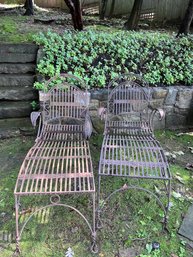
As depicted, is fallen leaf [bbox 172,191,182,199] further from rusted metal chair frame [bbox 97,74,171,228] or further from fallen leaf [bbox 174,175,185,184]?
fallen leaf [bbox 174,175,185,184]

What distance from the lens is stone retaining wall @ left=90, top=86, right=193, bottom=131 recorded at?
3336 millimetres

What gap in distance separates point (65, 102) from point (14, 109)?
2.83ft

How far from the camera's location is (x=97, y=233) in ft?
7.16

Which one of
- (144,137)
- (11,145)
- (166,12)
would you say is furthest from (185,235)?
(166,12)

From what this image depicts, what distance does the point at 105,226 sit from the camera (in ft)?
7.35

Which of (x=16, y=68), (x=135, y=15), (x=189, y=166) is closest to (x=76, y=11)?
(x=135, y=15)

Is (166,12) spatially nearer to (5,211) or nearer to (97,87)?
(97,87)

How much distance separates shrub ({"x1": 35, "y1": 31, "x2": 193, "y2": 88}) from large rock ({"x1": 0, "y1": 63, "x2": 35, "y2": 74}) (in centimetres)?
35

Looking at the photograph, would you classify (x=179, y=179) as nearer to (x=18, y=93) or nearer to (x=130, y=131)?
(x=130, y=131)

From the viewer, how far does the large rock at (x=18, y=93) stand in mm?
3473

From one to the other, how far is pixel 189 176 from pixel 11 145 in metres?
2.04

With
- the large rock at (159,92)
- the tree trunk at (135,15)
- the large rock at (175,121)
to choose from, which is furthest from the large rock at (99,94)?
the tree trunk at (135,15)

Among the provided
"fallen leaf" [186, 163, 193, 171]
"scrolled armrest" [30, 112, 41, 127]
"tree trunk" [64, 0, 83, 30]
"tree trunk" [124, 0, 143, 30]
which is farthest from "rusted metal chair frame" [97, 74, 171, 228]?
"tree trunk" [124, 0, 143, 30]

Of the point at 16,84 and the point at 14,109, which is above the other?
the point at 16,84
